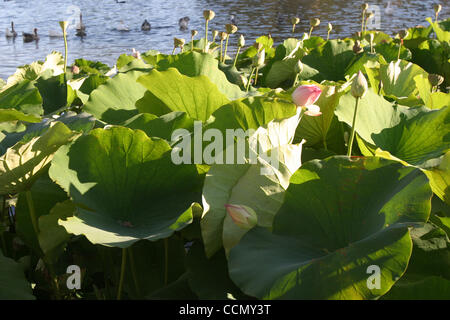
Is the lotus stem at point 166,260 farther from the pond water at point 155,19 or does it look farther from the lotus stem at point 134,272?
the pond water at point 155,19

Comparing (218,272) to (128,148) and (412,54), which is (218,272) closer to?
(128,148)

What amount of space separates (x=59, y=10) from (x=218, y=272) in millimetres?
16776

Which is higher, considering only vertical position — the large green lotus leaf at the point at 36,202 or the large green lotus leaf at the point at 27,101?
the large green lotus leaf at the point at 27,101

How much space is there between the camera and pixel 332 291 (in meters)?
0.59

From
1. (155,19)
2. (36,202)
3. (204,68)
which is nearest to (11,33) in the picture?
(155,19)

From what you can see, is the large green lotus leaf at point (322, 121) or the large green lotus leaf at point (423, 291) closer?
the large green lotus leaf at point (423, 291)

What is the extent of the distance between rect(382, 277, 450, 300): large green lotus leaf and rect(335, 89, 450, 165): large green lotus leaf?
0.32m

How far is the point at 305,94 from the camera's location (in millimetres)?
766

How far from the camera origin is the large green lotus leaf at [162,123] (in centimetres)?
90

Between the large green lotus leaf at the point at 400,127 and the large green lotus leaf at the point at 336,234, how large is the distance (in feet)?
0.73

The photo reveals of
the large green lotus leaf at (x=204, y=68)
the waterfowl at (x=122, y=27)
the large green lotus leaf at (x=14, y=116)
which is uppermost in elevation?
the large green lotus leaf at (x=204, y=68)

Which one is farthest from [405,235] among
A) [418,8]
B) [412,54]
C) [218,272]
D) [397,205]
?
[418,8]

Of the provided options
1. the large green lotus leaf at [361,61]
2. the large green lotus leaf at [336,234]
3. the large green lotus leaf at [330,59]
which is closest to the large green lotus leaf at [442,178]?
the large green lotus leaf at [336,234]

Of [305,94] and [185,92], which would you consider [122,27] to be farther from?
[305,94]
